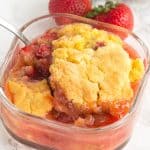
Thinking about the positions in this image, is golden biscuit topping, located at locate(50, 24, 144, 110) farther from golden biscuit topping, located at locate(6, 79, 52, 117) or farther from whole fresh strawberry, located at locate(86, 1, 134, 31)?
whole fresh strawberry, located at locate(86, 1, 134, 31)

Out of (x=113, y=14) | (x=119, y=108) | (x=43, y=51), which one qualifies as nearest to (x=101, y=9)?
(x=113, y=14)

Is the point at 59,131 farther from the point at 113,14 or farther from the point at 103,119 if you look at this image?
the point at 113,14

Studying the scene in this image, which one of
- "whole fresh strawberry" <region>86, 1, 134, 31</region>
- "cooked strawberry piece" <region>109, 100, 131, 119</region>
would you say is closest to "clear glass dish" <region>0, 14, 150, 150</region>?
"cooked strawberry piece" <region>109, 100, 131, 119</region>

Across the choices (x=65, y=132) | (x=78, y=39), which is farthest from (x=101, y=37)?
(x=65, y=132)

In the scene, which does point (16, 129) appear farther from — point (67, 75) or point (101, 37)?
point (101, 37)

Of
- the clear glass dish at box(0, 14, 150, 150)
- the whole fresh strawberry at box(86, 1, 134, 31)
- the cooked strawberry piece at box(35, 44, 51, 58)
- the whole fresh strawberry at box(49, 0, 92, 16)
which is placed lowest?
the clear glass dish at box(0, 14, 150, 150)

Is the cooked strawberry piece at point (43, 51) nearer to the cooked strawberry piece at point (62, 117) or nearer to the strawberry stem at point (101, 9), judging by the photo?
the cooked strawberry piece at point (62, 117)
